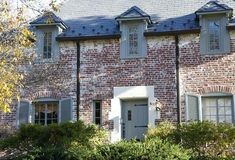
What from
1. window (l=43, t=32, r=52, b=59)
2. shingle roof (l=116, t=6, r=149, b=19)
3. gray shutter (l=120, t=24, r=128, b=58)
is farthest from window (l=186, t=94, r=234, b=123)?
window (l=43, t=32, r=52, b=59)

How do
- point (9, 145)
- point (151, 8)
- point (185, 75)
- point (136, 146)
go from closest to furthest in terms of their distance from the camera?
point (136, 146)
point (9, 145)
point (185, 75)
point (151, 8)

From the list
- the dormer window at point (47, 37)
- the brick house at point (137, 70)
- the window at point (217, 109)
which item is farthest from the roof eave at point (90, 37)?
the window at point (217, 109)

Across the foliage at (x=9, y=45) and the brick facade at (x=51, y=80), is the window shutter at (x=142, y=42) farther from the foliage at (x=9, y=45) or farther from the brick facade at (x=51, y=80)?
the foliage at (x=9, y=45)

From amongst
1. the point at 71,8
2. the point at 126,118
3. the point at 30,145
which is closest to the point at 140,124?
the point at 126,118

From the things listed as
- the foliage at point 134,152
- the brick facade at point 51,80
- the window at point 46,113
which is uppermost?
the brick facade at point 51,80

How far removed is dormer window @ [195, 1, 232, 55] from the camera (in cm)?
1670

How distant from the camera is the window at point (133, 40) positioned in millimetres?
17312

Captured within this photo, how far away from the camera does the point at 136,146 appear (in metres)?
12.0

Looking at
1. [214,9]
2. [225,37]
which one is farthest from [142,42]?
[225,37]

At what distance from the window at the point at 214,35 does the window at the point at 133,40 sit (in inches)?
84.9

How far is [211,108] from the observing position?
54.2 feet

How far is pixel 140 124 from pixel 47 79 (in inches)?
153

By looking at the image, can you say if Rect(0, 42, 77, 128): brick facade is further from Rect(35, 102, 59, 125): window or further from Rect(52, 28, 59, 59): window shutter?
Rect(35, 102, 59, 125): window

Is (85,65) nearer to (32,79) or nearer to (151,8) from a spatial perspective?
(32,79)
